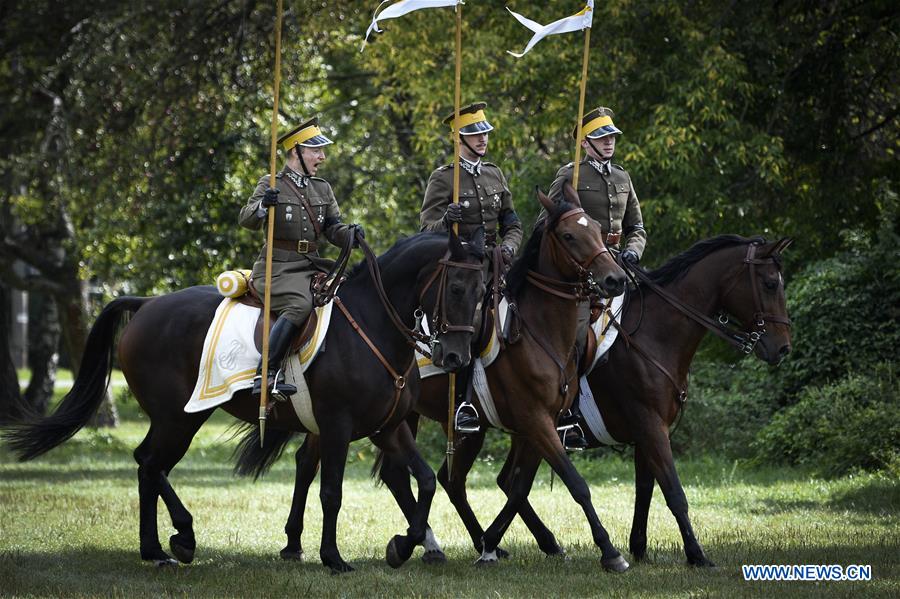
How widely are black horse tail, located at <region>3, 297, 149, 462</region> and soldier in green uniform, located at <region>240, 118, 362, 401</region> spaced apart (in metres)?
1.48

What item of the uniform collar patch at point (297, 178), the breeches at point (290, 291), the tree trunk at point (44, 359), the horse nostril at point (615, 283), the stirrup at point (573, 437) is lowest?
the tree trunk at point (44, 359)

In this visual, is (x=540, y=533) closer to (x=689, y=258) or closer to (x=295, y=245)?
(x=689, y=258)

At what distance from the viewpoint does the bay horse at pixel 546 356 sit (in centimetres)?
851

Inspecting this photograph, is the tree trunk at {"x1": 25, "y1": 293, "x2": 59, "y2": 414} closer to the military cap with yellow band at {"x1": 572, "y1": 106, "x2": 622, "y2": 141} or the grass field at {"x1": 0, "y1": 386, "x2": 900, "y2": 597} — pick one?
the grass field at {"x1": 0, "y1": 386, "x2": 900, "y2": 597}

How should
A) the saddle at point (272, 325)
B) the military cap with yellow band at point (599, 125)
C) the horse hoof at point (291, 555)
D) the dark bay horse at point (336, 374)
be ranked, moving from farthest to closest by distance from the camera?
the military cap with yellow band at point (599, 125)
the horse hoof at point (291, 555)
the saddle at point (272, 325)
the dark bay horse at point (336, 374)

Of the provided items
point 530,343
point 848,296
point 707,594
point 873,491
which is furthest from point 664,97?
Answer: point 707,594

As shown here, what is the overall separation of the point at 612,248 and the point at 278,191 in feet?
8.81

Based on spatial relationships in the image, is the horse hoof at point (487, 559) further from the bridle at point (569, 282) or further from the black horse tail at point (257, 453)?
the black horse tail at point (257, 453)

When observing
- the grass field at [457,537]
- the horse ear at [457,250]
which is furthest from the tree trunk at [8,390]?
the horse ear at [457,250]

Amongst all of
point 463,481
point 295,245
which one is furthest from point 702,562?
point 295,245

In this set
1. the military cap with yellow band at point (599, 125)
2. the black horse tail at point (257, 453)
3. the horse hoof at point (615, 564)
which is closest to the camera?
the horse hoof at point (615, 564)

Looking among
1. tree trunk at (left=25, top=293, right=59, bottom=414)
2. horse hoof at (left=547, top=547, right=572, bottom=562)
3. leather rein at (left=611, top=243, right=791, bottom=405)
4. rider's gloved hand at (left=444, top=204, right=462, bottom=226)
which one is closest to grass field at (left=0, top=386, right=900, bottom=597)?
horse hoof at (left=547, top=547, right=572, bottom=562)

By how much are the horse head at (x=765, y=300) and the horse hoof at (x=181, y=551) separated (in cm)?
443

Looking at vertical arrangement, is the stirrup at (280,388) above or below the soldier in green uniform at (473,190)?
below
